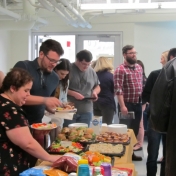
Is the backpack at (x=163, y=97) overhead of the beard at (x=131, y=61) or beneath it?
beneath

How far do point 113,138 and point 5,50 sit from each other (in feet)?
12.4

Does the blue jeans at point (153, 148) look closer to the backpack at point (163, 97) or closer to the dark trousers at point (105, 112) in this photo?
the dark trousers at point (105, 112)

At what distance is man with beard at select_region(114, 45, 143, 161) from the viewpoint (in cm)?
389

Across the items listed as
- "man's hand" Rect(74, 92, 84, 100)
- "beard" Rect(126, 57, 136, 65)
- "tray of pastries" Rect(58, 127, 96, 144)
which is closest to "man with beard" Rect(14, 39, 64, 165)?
"tray of pastries" Rect(58, 127, 96, 144)

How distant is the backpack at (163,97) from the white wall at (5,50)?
14.5 ft

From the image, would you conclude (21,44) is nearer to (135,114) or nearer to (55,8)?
(55,8)

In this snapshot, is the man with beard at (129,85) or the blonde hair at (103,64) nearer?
the man with beard at (129,85)

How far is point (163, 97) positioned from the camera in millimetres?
1532

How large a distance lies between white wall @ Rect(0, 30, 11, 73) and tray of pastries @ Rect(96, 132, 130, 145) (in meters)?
3.48

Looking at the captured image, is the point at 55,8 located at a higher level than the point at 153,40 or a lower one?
higher

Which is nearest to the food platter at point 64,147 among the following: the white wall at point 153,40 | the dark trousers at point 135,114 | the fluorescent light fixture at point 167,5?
the dark trousers at point 135,114

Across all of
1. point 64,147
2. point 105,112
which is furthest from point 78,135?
point 105,112

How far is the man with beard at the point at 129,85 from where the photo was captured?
12.8 ft

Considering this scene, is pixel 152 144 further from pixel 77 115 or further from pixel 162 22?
pixel 162 22
